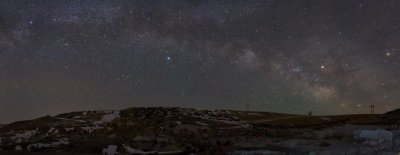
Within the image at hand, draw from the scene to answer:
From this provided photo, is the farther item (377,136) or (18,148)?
(18,148)

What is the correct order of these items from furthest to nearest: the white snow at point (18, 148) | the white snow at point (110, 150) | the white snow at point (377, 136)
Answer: the white snow at point (18, 148)
the white snow at point (110, 150)
the white snow at point (377, 136)

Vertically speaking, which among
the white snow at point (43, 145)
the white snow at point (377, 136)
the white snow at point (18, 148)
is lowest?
the white snow at point (18, 148)

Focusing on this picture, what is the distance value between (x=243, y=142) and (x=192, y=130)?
445 inches

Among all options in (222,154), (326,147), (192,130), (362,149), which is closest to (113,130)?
(192,130)

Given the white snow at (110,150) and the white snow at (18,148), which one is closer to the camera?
the white snow at (110,150)

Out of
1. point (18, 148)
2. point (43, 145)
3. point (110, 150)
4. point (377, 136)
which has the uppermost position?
point (377, 136)

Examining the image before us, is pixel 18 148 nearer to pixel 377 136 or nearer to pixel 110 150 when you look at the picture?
pixel 110 150

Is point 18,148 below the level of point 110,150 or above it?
below

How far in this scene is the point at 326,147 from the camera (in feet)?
119

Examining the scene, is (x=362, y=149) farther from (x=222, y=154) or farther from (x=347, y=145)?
(x=222, y=154)

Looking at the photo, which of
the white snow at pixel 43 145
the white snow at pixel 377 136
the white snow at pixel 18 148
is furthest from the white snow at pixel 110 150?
the white snow at pixel 377 136

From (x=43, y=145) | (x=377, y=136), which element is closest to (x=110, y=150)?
(x=43, y=145)

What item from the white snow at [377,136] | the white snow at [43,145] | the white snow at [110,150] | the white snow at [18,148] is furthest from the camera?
the white snow at [18,148]

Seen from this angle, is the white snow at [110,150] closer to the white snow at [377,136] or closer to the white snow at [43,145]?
the white snow at [43,145]
